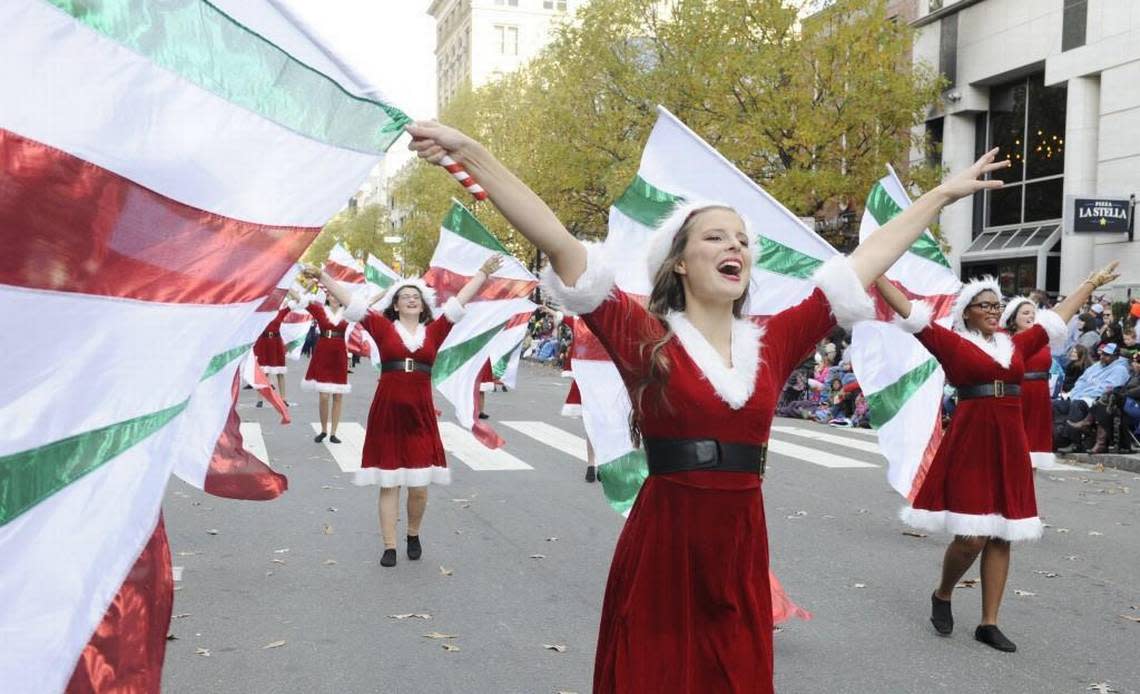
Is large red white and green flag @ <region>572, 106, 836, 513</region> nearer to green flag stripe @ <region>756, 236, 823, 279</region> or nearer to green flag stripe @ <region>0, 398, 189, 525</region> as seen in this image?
green flag stripe @ <region>756, 236, 823, 279</region>

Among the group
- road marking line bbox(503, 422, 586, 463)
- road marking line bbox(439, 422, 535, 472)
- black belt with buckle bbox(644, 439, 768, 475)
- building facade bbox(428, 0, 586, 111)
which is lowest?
road marking line bbox(439, 422, 535, 472)

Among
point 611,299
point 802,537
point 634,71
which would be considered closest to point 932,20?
point 634,71

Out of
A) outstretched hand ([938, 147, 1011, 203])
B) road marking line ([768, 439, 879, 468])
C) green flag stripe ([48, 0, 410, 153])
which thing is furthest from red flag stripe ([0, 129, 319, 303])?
road marking line ([768, 439, 879, 468])

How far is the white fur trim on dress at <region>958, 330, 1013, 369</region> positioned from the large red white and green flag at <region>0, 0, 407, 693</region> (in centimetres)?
452

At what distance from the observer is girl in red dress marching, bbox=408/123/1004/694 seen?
10.0 feet

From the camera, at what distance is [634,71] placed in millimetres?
28391

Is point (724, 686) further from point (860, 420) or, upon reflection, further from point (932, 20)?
point (932, 20)

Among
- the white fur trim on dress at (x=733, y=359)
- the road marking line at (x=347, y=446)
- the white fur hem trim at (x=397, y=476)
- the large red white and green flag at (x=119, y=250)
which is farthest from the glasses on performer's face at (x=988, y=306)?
the road marking line at (x=347, y=446)

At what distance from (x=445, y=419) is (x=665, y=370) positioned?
1436cm

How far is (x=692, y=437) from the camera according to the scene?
315cm

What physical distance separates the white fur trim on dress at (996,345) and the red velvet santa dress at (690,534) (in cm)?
328

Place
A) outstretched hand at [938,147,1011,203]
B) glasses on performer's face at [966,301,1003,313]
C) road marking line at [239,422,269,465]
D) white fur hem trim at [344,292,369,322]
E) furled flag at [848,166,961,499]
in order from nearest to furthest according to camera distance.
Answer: outstretched hand at [938,147,1011,203], glasses on performer's face at [966,301,1003,313], furled flag at [848,166,961,499], white fur hem trim at [344,292,369,322], road marking line at [239,422,269,465]

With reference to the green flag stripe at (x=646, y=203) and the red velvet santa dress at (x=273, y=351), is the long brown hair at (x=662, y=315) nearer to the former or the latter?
the green flag stripe at (x=646, y=203)

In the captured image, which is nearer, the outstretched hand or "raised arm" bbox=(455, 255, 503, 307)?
the outstretched hand
